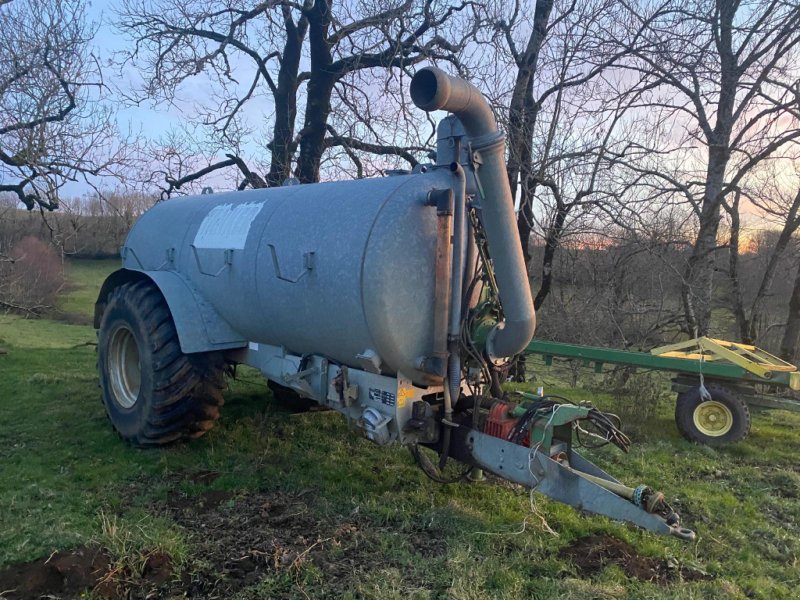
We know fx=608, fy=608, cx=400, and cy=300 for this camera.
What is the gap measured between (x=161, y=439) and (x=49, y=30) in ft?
29.0

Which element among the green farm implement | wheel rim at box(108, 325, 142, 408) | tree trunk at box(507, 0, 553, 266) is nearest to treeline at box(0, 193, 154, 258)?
wheel rim at box(108, 325, 142, 408)

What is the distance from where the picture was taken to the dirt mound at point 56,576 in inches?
118

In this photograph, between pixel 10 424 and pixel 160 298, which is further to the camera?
pixel 10 424

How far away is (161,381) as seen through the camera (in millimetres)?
5055

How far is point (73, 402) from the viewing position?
7180 mm

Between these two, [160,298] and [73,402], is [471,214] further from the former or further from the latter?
[73,402]

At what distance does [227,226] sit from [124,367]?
197 cm

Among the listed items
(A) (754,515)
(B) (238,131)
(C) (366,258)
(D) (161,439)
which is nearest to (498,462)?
(C) (366,258)

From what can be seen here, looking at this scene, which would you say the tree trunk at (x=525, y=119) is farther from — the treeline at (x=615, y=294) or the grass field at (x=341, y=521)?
the grass field at (x=341, y=521)

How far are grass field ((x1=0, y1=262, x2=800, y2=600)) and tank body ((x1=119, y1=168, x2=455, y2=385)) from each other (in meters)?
1.07

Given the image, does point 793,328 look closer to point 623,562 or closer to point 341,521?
point 623,562

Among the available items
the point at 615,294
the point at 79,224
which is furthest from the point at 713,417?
the point at 79,224

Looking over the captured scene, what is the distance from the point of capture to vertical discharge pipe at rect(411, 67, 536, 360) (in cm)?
353

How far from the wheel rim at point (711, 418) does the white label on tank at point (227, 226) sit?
5049 mm
